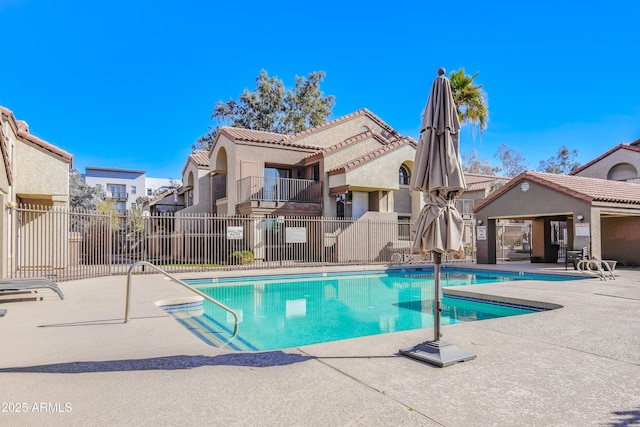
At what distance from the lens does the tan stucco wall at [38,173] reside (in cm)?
1497

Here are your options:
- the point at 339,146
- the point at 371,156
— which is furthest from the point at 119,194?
the point at 371,156

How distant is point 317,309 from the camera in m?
10.6

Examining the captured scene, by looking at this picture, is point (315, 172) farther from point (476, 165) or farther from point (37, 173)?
point (476, 165)

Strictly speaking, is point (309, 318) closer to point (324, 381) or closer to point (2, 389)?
point (324, 381)

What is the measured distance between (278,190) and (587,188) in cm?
1419

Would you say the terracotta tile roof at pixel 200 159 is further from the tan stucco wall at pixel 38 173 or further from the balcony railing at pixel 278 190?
the tan stucco wall at pixel 38 173

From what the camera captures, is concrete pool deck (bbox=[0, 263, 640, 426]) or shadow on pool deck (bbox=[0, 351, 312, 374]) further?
shadow on pool deck (bbox=[0, 351, 312, 374])

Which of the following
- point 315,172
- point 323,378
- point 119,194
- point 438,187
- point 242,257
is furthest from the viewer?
point 119,194

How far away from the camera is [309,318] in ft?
31.3

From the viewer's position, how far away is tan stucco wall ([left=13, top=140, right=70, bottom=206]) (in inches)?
589

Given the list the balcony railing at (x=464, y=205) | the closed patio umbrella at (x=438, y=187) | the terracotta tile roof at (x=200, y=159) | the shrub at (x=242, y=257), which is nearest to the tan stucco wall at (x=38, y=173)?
the shrub at (x=242, y=257)

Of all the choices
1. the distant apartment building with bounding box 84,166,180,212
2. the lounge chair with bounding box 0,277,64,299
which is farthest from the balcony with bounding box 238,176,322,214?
the distant apartment building with bounding box 84,166,180,212

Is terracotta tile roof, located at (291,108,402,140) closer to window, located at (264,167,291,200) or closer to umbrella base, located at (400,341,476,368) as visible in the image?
window, located at (264,167,291,200)

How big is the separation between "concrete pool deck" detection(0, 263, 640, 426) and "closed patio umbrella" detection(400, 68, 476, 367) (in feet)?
1.12
